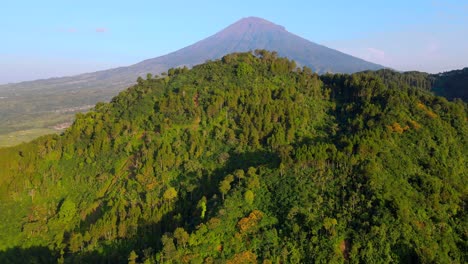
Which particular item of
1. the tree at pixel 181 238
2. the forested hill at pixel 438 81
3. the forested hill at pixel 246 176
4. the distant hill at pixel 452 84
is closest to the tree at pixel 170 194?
the forested hill at pixel 246 176

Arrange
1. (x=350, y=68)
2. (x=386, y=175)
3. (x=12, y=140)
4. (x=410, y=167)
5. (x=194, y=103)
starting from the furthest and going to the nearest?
(x=350, y=68) → (x=12, y=140) → (x=194, y=103) → (x=410, y=167) → (x=386, y=175)

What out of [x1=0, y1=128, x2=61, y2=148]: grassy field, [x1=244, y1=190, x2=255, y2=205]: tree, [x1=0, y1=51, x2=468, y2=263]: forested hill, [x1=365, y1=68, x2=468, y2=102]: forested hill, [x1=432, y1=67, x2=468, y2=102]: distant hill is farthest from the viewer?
[x1=0, y1=128, x2=61, y2=148]: grassy field

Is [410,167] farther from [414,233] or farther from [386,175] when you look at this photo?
[414,233]

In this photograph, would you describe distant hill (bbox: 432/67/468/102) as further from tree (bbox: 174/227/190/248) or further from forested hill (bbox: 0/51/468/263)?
tree (bbox: 174/227/190/248)

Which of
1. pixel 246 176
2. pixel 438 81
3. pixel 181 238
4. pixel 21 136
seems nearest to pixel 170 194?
pixel 246 176

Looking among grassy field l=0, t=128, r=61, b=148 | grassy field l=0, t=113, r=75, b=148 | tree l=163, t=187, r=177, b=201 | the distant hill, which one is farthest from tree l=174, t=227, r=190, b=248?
grassy field l=0, t=113, r=75, b=148

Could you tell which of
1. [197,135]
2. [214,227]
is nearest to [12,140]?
[197,135]

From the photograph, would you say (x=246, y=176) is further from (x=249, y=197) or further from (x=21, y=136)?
(x=21, y=136)

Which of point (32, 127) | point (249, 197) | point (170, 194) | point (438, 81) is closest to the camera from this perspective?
point (249, 197)
